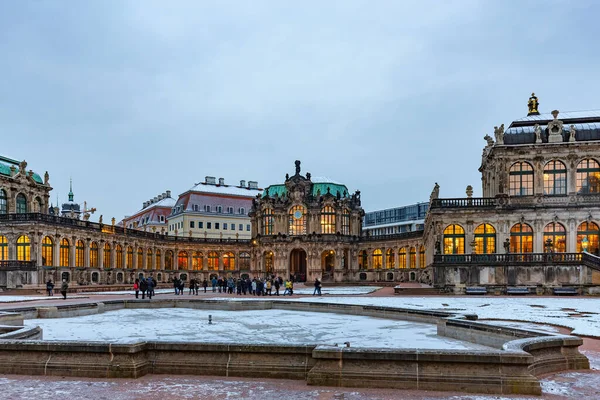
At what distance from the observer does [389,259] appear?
8775 cm

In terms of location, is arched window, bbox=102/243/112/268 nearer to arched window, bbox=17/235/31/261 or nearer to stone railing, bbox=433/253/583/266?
arched window, bbox=17/235/31/261

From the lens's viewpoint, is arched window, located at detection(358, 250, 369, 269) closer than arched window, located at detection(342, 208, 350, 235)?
Yes

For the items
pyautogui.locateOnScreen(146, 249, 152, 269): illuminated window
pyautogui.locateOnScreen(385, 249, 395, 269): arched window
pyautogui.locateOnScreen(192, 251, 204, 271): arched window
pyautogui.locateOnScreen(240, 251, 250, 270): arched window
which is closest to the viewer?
pyautogui.locateOnScreen(146, 249, 152, 269): illuminated window

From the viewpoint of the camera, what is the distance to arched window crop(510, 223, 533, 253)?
182 feet

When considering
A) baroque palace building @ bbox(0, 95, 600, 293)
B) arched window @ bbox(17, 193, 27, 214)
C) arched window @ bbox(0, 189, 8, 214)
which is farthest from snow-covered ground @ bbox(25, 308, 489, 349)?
arched window @ bbox(17, 193, 27, 214)

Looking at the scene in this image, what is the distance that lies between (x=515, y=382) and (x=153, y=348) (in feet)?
26.6

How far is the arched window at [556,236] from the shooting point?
180ft

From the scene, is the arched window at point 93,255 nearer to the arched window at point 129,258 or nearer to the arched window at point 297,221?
the arched window at point 129,258

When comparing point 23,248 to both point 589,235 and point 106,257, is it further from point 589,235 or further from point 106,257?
point 589,235

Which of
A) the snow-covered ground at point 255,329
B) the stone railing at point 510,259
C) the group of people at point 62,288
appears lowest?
the group of people at point 62,288

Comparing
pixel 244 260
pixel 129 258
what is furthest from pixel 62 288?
pixel 244 260

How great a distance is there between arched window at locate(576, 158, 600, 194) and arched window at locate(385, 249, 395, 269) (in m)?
35.1

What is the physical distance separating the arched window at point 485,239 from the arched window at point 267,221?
42803 millimetres

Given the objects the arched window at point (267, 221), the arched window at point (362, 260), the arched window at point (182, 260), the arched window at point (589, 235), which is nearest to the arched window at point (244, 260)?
the arched window at point (267, 221)
